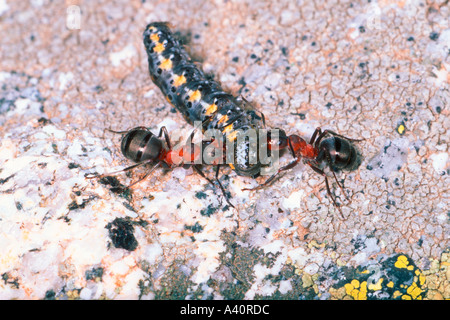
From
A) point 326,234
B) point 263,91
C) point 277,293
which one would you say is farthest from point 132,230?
point 263,91

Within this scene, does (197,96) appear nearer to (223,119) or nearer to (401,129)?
(223,119)

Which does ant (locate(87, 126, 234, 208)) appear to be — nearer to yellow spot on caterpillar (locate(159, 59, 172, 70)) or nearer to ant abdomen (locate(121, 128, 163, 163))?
ant abdomen (locate(121, 128, 163, 163))

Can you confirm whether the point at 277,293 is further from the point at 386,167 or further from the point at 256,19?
the point at 256,19

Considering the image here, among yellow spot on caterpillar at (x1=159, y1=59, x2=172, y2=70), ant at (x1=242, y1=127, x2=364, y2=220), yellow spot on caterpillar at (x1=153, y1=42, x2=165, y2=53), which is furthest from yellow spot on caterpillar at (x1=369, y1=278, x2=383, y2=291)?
yellow spot on caterpillar at (x1=153, y1=42, x2=165, y2=53)

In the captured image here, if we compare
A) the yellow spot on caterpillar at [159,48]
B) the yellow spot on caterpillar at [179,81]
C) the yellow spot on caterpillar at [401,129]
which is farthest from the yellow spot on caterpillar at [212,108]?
the yellow spot on caterpillar at [401,129]

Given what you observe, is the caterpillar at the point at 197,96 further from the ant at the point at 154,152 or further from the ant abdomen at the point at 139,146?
the ant abdomen at the point at 139,146

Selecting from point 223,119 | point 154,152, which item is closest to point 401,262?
point 223,119

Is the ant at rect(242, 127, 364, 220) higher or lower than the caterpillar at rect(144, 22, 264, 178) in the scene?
lower
